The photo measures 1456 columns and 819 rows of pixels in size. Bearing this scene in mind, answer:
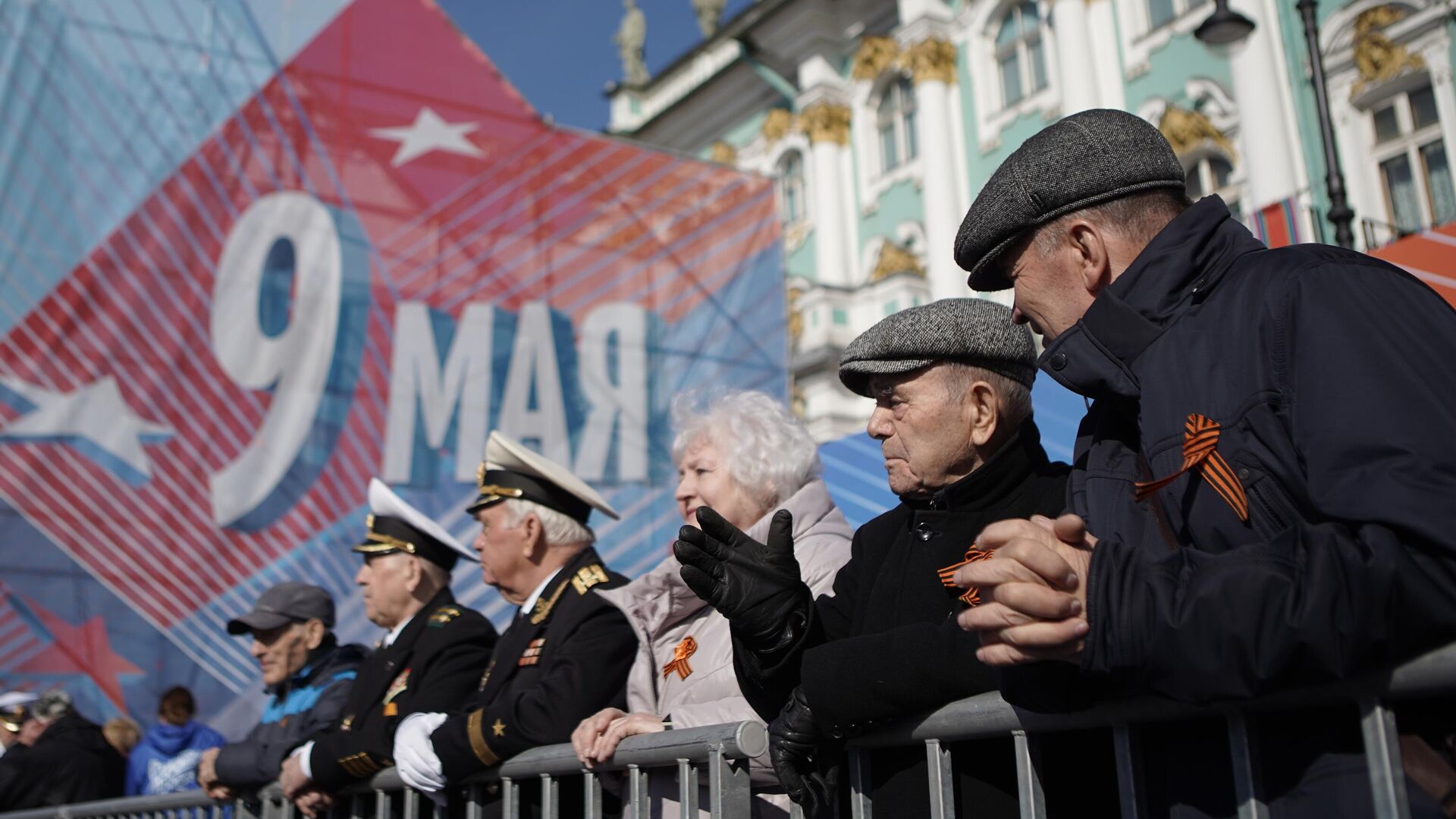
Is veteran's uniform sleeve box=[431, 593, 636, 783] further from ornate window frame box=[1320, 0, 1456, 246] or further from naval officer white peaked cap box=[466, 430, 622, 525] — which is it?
ornate window frame box=[1320, 0, 1456, 246]

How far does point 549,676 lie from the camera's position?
317 cm

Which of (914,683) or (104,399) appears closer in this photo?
(914,683)

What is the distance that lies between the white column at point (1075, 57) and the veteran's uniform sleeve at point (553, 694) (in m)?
14.1

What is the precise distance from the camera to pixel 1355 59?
1310 centimetres

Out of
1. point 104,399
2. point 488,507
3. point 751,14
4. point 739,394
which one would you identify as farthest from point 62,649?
point 751,14

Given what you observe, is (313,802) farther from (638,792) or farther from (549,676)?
(638,792)

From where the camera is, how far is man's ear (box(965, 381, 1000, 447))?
2.44 m

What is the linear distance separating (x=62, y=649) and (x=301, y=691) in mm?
3836

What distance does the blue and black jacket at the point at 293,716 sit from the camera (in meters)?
3.94

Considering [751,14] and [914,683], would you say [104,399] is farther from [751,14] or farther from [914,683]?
[751,14]

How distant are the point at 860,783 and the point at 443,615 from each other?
2.34 meters

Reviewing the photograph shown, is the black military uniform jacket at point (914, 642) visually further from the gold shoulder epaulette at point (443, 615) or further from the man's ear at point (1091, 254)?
the gold shoulder epaulette at point (443, 615)

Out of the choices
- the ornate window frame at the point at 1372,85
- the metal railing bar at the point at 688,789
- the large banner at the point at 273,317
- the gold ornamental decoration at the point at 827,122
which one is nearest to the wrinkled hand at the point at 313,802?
the metal railing bar at the point at 688,789

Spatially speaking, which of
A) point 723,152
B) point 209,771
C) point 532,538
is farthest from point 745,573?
point 723,152
